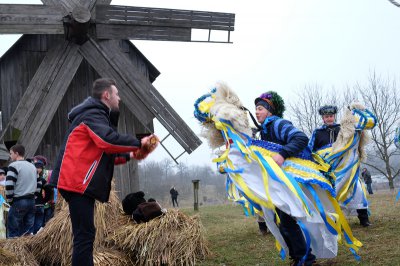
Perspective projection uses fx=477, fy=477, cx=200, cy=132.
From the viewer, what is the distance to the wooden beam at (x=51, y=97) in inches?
379

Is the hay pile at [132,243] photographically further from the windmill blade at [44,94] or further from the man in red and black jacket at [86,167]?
the windmill blade at [44,94]

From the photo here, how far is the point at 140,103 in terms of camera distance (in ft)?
34.8

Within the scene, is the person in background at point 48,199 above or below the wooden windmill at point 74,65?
below

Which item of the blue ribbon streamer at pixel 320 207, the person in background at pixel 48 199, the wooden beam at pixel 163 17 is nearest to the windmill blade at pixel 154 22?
the wooden beam at pixel 163 17

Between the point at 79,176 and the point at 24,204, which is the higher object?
the point at 79,176

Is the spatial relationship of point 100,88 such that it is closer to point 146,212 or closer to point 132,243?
point 132,243

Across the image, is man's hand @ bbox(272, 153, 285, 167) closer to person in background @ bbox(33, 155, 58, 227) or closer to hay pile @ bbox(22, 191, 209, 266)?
hay pile @ bbox(22, 191, 209, 266)

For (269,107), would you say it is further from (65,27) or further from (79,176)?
(65,27)

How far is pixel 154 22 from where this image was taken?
1127 cm

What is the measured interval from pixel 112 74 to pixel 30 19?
2.04 metres

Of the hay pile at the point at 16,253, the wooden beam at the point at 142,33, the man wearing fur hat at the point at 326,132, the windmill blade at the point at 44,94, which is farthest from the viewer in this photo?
the wooden beam at the point at 142,33

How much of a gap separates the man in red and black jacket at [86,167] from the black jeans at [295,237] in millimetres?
1673

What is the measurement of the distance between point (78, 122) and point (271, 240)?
406 cm

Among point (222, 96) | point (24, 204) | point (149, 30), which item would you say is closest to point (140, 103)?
point (149, 30)
